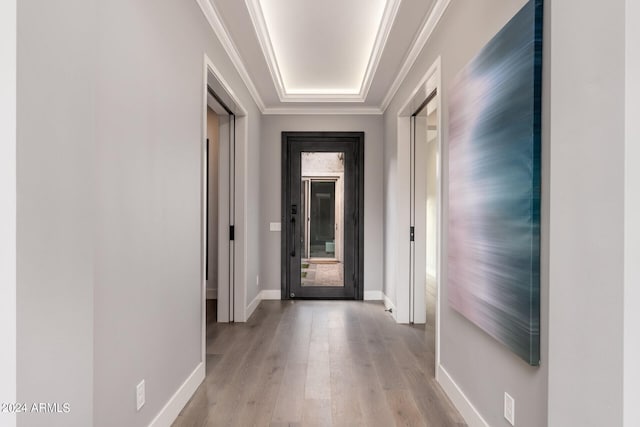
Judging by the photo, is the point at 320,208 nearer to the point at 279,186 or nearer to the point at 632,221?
the point at 279,186

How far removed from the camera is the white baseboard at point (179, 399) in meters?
1.78

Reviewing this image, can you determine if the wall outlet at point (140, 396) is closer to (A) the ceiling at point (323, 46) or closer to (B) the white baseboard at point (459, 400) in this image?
(B) the white baseboard at point (459, 400)

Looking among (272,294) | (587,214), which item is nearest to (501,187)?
(587,214)

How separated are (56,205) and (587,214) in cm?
150

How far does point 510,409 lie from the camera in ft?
4.94

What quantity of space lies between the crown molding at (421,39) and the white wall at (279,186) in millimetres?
887

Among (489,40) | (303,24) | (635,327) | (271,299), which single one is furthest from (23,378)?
(271,299)

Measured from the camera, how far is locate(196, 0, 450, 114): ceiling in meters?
2.52

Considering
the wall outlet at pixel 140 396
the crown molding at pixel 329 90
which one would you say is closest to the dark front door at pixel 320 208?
the crown molding at pixel 329 90

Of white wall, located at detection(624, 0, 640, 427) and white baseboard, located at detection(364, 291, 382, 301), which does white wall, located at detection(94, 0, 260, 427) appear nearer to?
white wall, located at detection(624, 0, 640, 427)

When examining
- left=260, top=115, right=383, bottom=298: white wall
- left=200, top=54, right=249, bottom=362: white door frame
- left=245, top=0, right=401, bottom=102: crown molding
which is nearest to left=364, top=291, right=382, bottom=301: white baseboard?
left=260, top=115, right=383, bottom=298: white wall

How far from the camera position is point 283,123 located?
475 cm

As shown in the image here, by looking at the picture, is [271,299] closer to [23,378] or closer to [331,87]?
[331,87]

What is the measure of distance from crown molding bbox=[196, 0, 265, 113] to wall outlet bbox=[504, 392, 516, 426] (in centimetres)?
276
